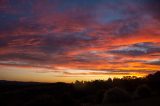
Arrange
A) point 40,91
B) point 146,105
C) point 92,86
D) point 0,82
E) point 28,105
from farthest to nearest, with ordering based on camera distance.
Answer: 1. point 0,82
2. point 92,86
3. point 40,91
4. point 28,105
5. point 146,105

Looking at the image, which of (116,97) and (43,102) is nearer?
(43,102)

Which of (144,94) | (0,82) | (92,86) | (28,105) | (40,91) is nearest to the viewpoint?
(28,105)

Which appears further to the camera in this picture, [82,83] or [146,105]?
[82,83]

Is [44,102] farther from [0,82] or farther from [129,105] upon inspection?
[0,82]

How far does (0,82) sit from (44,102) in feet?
158

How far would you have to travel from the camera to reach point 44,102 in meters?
25.4

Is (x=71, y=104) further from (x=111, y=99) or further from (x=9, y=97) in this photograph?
(x=9, y=97)

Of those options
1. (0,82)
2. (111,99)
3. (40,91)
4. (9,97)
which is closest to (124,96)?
(111,99)

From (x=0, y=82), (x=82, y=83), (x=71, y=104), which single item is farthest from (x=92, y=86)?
(x=71, y=104)

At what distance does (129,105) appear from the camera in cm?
2178

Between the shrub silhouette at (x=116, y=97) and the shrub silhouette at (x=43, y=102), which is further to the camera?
the shrub silhouette at (x=116, y=97)

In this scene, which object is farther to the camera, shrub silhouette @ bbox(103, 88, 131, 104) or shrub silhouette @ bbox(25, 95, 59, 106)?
shrub silhouette @ bbox(103, 88, 131, 104)

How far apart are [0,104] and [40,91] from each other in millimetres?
14907

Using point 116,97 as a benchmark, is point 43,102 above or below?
below
